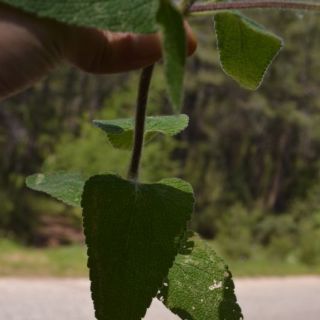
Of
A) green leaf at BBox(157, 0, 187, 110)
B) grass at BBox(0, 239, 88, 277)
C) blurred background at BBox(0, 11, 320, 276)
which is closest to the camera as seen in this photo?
green leaf at BBox(157, 0, 187, 110)

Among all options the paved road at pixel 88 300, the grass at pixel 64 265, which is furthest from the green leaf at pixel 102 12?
the grass at pixel 64 265

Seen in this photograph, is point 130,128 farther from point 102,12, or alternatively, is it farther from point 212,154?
point 212,154

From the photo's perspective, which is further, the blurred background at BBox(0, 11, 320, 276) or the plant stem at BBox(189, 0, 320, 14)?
the blurred background at BBox(0, 11, 320, 276)

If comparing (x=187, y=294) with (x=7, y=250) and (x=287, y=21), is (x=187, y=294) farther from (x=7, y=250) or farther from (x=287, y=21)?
(x=287, y=21)

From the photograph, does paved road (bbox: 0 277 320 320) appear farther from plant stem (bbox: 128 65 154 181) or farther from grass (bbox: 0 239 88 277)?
plant stem (bbox: 128 65 154 181)

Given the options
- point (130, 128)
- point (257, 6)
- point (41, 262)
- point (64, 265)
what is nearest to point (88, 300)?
point (64, 265)

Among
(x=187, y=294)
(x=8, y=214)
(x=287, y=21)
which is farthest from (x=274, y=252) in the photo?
(x=187, y=294)

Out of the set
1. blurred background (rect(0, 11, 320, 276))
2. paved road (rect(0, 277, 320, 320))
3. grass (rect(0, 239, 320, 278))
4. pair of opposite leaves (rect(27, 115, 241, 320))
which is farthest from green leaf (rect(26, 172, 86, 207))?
blurred background (rect(0, 11, 320, 276))
